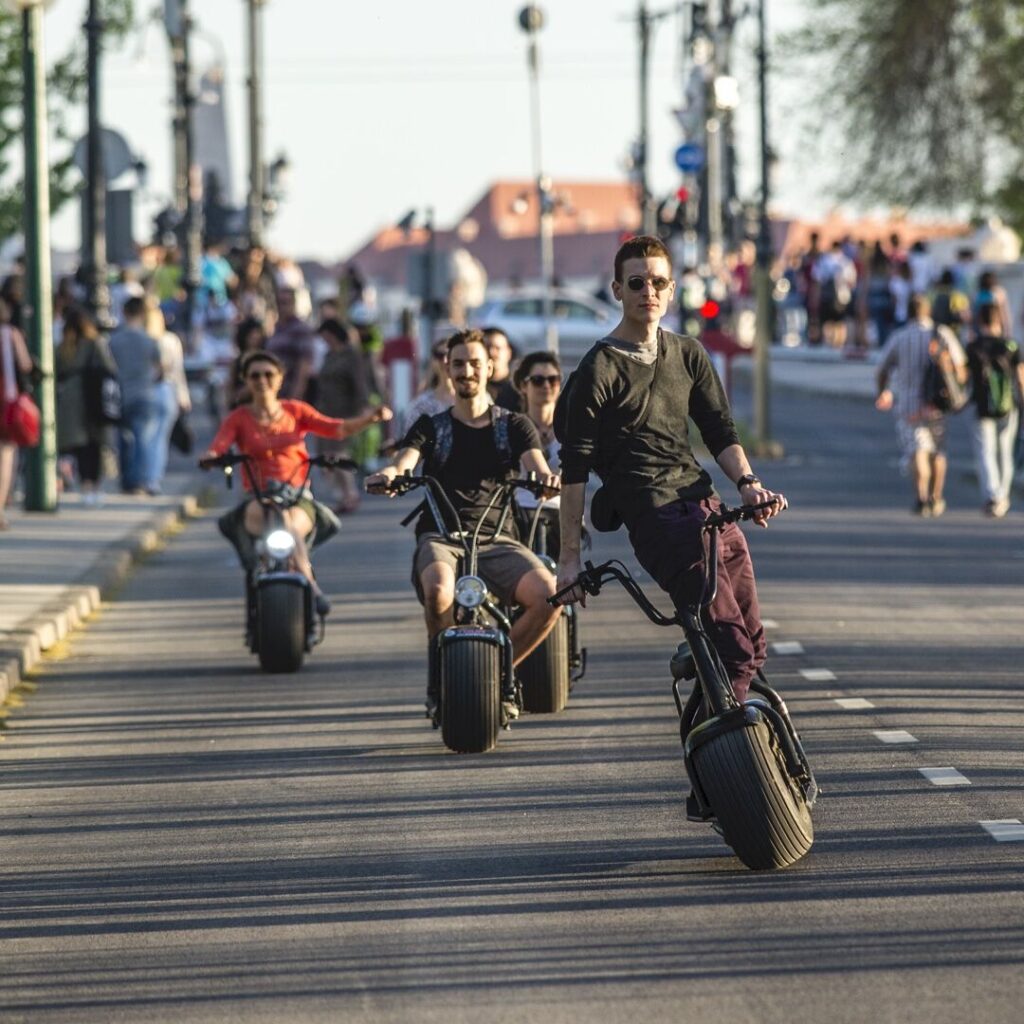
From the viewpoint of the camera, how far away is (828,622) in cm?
1520

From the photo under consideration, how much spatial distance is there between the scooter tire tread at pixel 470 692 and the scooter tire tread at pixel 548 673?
1015mm

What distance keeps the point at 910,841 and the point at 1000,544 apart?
11.8 m

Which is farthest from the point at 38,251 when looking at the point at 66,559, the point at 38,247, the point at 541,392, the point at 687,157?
the point at 687,157

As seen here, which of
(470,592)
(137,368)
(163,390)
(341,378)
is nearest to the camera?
(470,592)

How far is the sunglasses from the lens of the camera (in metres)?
8.70

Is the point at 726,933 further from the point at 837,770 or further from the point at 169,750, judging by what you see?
the point at 169,750

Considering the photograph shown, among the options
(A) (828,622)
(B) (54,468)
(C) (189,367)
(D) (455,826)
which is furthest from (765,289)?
(D) (455,826)

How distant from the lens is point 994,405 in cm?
2262

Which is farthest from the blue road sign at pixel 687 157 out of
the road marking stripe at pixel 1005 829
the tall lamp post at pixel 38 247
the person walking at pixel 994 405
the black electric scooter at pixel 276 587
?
the road marking stripe at pixel 1005 829

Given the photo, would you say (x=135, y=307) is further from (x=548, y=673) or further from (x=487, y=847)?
(x=487, y=847)

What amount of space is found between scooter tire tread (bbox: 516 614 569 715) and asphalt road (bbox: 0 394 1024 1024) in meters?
0.27

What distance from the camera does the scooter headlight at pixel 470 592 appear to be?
10.9 metres

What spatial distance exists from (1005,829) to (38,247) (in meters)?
14.6

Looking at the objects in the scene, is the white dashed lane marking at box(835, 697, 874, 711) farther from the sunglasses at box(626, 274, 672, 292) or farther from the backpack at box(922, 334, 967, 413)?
the backpack at box(922, 334, 967, 413)
